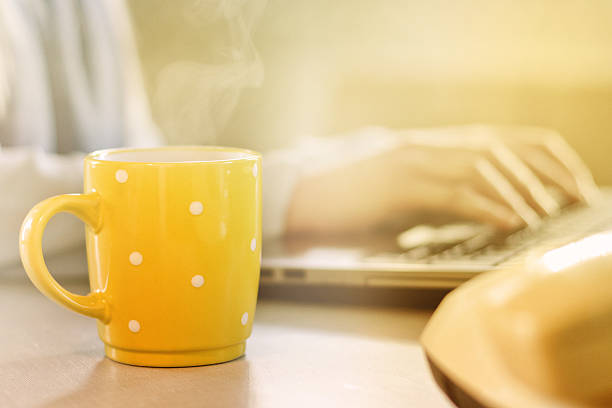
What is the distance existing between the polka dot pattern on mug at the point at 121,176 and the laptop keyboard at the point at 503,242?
0.25m

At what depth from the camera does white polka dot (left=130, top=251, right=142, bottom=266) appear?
41cm

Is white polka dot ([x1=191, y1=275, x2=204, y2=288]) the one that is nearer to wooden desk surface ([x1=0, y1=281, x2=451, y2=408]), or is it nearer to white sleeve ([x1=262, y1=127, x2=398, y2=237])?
wooden desk surface ([x1=0, y1=281, x2=451, y2=408])

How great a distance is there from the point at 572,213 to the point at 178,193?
0.57 metres

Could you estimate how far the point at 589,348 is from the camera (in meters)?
0.26

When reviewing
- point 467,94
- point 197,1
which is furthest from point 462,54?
point 197,1

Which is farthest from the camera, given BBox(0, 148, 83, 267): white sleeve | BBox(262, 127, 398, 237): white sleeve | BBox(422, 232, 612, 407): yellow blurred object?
BBox(262, 127, 398, 237): white sleeve

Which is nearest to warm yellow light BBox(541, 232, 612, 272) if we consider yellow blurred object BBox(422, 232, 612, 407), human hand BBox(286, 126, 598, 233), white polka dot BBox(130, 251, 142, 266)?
yellow blurred object BBox(422, 232, 612, 407)

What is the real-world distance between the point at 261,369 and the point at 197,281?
0.07 meters

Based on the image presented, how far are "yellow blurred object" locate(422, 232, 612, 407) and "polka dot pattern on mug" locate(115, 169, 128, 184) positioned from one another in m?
0.22

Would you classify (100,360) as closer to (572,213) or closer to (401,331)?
(401,331)

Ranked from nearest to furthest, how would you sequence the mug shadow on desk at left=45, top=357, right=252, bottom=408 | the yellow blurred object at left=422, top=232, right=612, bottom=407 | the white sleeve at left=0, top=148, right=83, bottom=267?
the yellow blurred object at left=422, top=232, right=612, bottom=407 < the mug shadow on desk at left=45, top=357, right=252, bottom=408 < the white sleeve at left=0, top=148, right=83, bottom=267

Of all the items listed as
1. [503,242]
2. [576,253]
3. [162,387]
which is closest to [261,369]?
[162,387]

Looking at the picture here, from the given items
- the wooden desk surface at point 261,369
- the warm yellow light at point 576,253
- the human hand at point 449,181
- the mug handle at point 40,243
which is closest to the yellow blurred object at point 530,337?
the warm yellow light at point 576,253

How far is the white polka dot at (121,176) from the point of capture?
16.0 inches
